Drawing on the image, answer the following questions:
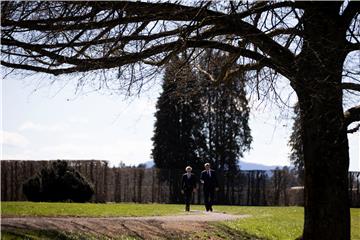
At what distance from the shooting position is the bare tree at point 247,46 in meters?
11.9

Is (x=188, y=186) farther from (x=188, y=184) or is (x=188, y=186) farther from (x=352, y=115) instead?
(x=352, y=115)

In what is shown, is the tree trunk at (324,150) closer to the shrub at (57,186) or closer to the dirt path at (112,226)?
the dirt path at (112,226)

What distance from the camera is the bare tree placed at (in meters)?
11.9

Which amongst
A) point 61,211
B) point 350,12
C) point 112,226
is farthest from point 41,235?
point 61,211

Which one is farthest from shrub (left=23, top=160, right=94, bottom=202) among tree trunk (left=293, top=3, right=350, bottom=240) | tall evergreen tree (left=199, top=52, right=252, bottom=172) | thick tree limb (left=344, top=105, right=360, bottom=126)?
tall evergreen tree (left=199, top=52, right=252, bottom=172)

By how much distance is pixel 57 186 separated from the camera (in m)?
29.8

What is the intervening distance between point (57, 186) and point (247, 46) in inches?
692

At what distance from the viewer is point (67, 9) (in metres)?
11.7

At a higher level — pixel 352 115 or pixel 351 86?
pixel 351 86

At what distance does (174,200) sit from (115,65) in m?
32.2

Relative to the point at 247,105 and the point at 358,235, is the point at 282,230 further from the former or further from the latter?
the point at 247,105

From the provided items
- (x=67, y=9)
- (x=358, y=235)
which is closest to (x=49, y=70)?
(x=67, y=9)

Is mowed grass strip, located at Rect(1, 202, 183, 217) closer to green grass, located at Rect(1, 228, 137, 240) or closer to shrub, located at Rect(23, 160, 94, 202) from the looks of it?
green grass, located at Rect(1, 228, 137, 240)

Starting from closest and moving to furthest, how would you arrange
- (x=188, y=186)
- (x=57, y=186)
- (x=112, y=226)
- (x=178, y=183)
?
(x=112, y=226), (x=188, y=186), (x=57, y=186), (x=178, y=183)
